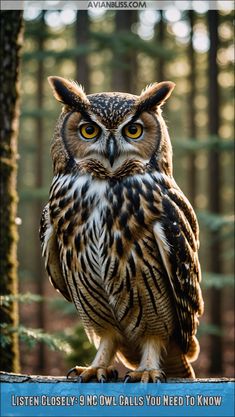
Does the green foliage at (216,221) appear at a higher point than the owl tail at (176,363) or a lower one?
higher

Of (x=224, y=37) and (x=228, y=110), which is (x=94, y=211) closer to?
(x=224, y=37)

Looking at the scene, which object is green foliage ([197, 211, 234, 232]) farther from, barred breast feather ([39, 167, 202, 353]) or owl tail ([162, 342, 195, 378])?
barred breast feather ([39, 167, 202, 353])

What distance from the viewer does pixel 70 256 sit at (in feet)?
8.89

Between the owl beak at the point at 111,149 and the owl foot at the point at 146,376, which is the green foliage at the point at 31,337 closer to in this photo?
the owl foot at the point at 146,376

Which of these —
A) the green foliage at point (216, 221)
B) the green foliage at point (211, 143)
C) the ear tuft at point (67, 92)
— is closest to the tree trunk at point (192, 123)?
the green foliage at point (211, 143)

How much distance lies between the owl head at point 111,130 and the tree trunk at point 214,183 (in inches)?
154

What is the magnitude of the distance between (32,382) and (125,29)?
5549mm

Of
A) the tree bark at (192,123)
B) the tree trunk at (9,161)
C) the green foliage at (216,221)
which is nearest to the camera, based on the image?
the tree trunk at (9,161)

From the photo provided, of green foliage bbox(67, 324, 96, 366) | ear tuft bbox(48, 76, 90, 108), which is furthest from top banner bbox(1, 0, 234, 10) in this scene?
green foliage bbox(67, 324, 96, 366)

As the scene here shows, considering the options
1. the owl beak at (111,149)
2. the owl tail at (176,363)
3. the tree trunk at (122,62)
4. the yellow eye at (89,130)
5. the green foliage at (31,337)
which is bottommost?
the owl tail at (176,363)

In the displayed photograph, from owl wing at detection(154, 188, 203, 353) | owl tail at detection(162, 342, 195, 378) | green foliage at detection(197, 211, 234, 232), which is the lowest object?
owl tail at detection(162, 342, 195, 378)

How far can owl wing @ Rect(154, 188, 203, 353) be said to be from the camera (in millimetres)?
2639

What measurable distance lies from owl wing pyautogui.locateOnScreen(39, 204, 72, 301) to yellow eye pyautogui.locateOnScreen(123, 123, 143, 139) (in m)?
0.65

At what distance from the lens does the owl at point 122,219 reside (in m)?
2.55
